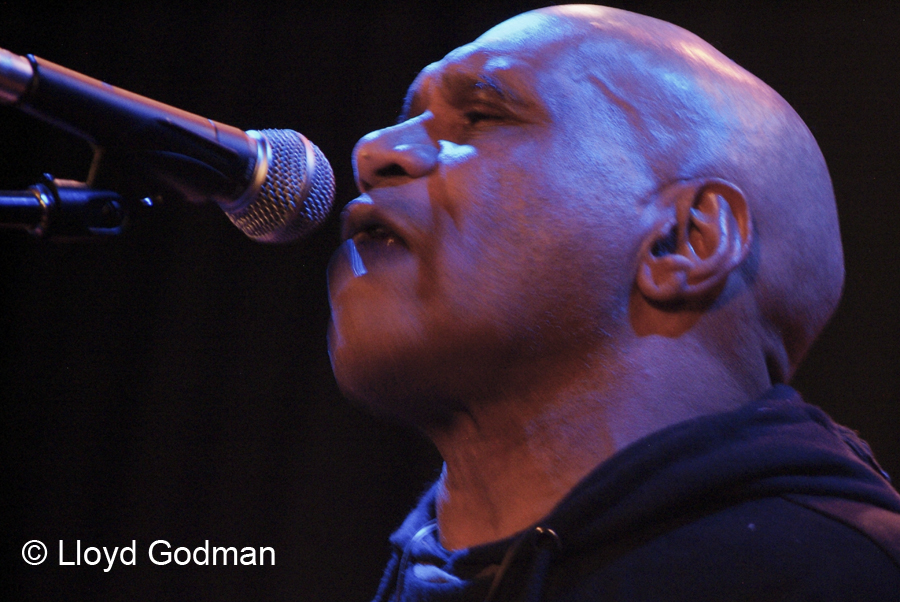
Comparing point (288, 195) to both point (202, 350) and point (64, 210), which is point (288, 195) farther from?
point (202, 350)

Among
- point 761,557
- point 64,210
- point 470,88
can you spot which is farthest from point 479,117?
point 761,557

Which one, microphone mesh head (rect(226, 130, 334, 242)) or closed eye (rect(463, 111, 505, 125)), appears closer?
microphone mesh head (rect(226, 130, 334, 242))

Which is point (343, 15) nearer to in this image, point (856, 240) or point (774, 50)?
point (774, 50)

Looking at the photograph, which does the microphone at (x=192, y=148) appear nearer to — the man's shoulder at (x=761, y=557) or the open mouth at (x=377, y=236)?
the open mouth at (x=377, y=236)

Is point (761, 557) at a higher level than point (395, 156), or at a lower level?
lower

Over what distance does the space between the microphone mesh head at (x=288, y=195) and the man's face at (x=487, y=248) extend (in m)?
0.10

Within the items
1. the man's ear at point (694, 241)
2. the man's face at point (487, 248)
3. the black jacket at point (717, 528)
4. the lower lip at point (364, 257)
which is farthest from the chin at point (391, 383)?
the man's ear at point (694, 241)

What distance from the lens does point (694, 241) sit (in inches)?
47.0

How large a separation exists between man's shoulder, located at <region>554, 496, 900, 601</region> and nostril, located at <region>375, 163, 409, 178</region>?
0.62 m

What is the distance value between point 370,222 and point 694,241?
0.48 metres

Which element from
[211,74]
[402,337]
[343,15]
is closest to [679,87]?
[402,337]

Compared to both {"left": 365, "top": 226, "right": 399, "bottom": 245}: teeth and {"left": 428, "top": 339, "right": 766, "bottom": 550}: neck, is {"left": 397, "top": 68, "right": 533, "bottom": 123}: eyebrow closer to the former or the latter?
{"left": 365, "top": 226, "right": 399, "bottom": 245}: teeth

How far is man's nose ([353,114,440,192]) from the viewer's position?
1.23 metres

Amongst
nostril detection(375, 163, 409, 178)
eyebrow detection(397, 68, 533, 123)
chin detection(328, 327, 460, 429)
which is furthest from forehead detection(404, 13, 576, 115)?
chin detection(328, 327, 460, 429)
